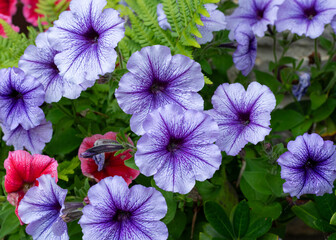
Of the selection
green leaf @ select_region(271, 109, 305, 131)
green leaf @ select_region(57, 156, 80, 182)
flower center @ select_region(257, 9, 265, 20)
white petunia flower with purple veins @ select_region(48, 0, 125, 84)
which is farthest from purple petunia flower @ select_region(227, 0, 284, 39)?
green leaf @ select_region(57, 156, 80, 182)

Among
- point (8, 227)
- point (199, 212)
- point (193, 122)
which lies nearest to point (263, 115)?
point (193, 122)

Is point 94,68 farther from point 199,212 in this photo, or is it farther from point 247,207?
point 199,212

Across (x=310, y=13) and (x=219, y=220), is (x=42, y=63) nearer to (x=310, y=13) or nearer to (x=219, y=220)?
(x=219, y=220)

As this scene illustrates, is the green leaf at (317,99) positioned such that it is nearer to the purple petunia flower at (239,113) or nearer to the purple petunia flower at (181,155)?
the purple petunia flower at (239,113)

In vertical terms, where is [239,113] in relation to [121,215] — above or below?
above

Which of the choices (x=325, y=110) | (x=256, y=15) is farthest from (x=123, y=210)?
(x=325, y=110)

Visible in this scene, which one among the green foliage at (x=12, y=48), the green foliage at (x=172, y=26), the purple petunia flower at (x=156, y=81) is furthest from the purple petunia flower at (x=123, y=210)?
the green foliage at (x=12, y=48)

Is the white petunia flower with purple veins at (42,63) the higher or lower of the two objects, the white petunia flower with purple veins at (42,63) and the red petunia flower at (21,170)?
Answer: the higher
